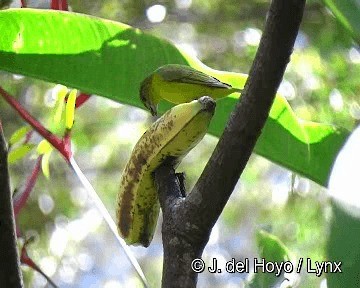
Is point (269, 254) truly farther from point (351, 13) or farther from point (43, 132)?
point (351, 13)

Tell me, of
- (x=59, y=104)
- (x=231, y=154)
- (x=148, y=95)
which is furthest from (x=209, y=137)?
(x=231, y=154)

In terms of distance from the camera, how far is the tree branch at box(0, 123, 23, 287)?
42 cm

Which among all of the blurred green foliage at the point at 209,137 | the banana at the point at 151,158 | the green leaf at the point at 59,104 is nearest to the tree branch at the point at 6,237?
the banana at the point at 151,158

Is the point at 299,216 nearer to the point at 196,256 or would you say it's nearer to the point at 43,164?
the point at 43,164

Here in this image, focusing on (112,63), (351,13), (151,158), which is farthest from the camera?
(112,63)

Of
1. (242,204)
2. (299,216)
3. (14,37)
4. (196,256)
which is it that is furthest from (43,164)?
(242,204)

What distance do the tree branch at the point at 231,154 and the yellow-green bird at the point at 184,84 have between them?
0.26 feet

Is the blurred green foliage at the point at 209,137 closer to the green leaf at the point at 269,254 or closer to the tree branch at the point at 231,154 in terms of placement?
the green leaf at the point at 269,254

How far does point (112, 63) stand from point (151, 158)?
0.54ft

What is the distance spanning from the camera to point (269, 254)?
0.55 m

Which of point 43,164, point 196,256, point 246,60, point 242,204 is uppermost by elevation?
point 196,256

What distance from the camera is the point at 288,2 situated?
31 cm

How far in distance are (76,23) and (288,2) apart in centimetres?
23

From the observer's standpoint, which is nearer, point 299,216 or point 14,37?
point 14,37
